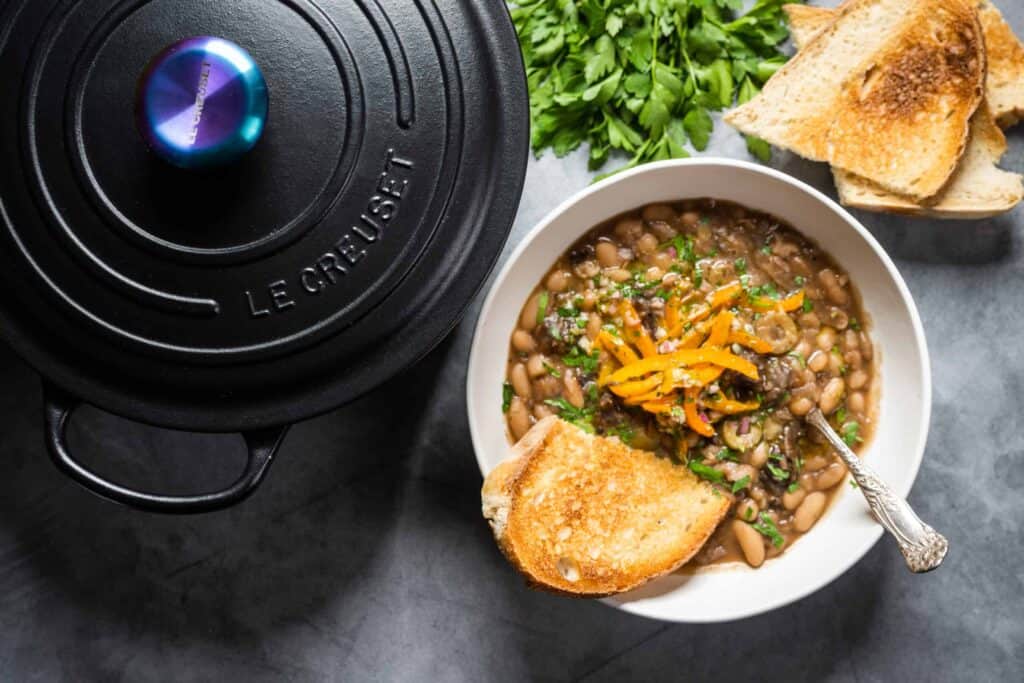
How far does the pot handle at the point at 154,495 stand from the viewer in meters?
1.79

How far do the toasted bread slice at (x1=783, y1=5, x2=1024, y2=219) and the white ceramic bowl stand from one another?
8.1 inches

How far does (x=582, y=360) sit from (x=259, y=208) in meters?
0.91

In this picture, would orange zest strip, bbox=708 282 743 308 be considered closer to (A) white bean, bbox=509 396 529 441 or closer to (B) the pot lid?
(A) white bean, bbox=509 396 529 441

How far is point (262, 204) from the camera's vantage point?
5.57 feet

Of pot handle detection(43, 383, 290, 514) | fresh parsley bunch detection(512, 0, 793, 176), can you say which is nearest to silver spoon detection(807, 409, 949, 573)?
fresh parsley bunch detection(512, 0, 793, 176)

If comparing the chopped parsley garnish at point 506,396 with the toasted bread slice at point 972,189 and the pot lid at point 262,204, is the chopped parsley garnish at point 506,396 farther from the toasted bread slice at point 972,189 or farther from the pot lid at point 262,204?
the toasted bread slice at point 972,189

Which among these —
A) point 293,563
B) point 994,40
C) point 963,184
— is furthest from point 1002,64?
point 293,563

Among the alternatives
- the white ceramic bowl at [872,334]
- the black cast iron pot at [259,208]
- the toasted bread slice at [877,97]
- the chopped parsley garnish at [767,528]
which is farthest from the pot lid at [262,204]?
the chopped parsley garnish at [767,528]

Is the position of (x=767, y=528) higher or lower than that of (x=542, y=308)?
lower

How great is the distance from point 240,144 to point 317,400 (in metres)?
0.50

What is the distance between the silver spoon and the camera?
80.0 inches

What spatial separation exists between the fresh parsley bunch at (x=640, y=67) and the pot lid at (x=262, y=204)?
0.66 metres

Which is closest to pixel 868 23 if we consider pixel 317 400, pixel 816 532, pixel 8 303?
pixel 816 532

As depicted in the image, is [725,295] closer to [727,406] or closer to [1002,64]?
[727,406]
